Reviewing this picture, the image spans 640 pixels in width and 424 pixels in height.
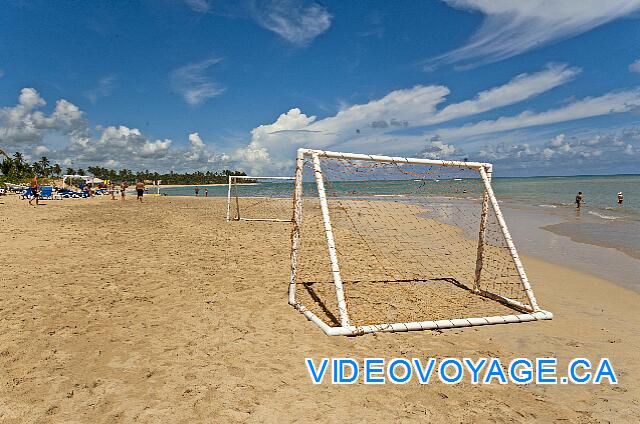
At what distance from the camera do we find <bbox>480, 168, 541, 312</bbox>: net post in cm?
564

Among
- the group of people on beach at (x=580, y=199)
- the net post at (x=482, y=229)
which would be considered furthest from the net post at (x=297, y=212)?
the group of people on beach at (x=580, y=199)

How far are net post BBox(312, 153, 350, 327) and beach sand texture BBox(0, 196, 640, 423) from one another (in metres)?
0.39

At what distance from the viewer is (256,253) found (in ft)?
31.9

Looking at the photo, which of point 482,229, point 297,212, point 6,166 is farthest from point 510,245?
point 6,166

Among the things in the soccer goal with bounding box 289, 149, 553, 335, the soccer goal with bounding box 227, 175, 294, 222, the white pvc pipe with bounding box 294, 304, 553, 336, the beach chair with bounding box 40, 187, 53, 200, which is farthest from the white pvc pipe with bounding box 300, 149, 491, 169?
the beach chair with bounding box 40, 187, 53, 200

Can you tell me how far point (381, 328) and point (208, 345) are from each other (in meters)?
2.22

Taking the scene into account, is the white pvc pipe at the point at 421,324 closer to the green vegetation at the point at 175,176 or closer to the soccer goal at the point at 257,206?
the soccer goal at the point at 257,206

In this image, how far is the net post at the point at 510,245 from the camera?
5.64 meters

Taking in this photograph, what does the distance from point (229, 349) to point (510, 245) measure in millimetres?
4779

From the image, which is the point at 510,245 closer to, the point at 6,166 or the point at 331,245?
the point at 331,245

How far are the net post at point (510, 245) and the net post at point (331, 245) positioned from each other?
9.62ft

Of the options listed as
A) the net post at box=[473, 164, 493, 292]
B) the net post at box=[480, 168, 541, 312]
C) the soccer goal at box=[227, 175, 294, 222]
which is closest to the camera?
the net post at box=[480, 168, 541, 312]

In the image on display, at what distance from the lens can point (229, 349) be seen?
13.7 feet

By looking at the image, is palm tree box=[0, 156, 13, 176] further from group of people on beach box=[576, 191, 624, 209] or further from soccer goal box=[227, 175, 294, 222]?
group of people on beach box=[576, 191, 624, 209]
